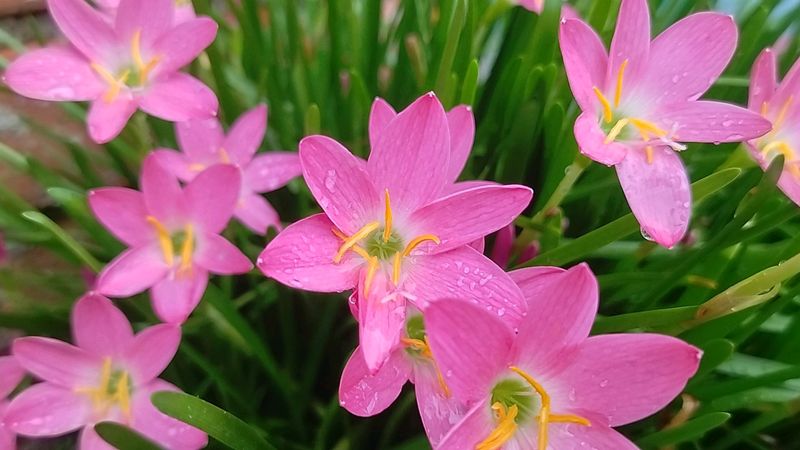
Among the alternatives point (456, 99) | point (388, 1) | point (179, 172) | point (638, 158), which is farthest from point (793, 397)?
point (388, 1)

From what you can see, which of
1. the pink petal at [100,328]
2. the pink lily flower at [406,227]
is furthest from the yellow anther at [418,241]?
the pink petal at [100,328]

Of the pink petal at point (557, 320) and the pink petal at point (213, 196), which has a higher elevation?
Result: the pink petal at point (557, 320)

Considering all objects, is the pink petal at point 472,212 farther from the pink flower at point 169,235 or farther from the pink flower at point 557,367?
the pink flower at point 169,235

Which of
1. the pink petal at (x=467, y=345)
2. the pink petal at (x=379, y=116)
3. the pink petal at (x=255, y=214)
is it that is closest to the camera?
the pink petal at (x=467, y=345)

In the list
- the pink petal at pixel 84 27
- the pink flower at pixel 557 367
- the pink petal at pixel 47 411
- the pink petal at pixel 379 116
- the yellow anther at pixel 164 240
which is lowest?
the pink petal at pixel 47 411

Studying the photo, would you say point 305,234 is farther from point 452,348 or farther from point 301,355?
point 301,355

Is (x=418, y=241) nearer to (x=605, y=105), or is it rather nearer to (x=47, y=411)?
(x=605, y=105)

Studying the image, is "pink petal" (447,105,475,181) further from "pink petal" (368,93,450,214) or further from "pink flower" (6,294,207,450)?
"pink flower" (6,294,207,450)

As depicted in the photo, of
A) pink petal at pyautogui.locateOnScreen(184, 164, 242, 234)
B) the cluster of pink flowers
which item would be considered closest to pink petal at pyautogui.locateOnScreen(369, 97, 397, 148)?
the cluster of pink flowers
